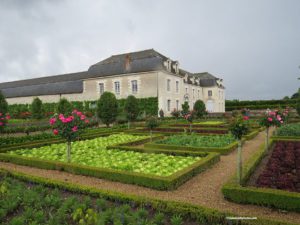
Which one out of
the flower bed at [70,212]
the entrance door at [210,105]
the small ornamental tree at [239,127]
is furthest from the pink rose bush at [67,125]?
the entrance door at [210,105]

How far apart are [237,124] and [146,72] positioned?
21.6 m

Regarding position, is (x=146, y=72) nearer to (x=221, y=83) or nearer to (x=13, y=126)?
(x=13, y=126)

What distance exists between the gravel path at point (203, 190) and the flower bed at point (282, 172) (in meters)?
0.85

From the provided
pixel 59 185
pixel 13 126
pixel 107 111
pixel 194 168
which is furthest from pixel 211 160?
pixel 13 126

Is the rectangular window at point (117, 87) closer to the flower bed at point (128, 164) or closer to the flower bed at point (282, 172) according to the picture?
the flower bed at point (128, 164)

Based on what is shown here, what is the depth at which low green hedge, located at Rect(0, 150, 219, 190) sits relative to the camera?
212 inches

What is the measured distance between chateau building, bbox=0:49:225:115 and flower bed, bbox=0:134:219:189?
17747 millimetres

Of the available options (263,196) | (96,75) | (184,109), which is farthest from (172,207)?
(96,75)

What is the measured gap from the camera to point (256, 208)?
169 inches

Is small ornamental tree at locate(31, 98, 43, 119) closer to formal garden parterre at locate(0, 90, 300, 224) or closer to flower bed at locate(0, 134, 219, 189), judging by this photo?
formal garden parterre at locate(0, 90, 300, 224)

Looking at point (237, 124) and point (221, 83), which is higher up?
point (221, 83)

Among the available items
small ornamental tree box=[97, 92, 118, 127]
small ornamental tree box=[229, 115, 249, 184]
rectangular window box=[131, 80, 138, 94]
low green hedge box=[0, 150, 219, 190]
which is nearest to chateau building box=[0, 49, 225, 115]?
rectangular window box=[131, 80, 138, 94]

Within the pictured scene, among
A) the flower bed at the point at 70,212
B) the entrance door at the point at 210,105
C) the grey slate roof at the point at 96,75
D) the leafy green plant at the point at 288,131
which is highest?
the grey slate roof at the point at 96,75

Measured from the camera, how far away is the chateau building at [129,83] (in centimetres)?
2656
